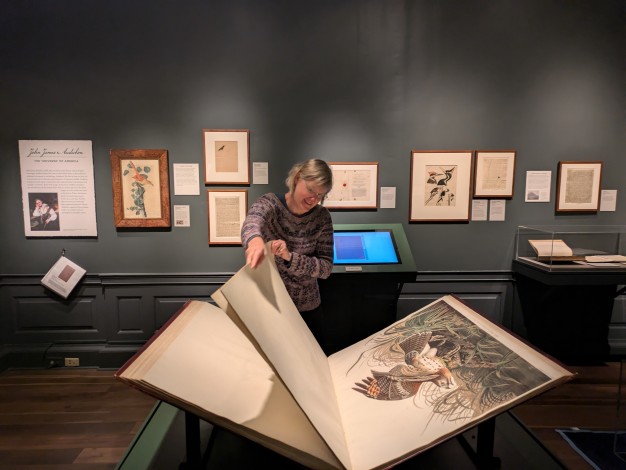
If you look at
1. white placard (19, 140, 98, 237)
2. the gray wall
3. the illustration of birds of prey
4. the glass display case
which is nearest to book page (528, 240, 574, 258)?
the glass display case

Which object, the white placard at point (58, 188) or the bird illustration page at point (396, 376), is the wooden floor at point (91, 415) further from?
the bird illustration page at point (396, 376)

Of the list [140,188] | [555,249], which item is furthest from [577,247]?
[140,188]

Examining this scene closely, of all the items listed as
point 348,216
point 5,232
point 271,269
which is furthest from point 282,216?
point 5,232

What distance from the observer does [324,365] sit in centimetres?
67

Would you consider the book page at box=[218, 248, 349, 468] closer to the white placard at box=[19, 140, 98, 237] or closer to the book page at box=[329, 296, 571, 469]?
the book page at box=[329, 296, 571, 469]

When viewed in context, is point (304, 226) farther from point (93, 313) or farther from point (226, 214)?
point (93, 313)

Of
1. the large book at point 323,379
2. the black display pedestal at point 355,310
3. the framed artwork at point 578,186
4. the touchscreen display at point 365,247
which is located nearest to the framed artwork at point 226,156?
the touchscreen display at point 365,247

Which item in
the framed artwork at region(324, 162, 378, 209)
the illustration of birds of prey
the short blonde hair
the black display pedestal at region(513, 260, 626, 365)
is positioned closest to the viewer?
the illustration of birds of prey

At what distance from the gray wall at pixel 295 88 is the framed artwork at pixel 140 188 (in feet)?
0.33

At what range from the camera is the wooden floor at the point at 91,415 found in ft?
6.81

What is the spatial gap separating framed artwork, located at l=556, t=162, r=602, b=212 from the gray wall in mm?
88

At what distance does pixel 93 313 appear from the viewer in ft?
10.3

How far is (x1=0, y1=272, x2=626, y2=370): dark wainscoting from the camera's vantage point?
3109 millimetres

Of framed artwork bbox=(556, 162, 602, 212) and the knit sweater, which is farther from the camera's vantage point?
framed artwork bbox=(556, 162, 602, 212)
